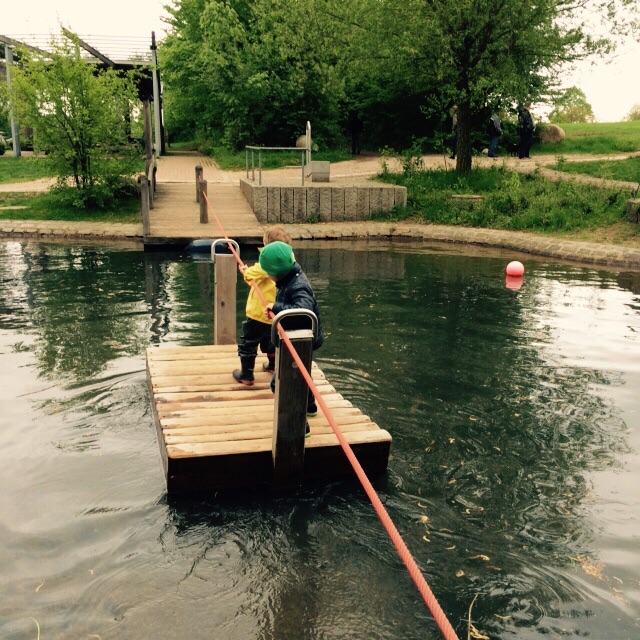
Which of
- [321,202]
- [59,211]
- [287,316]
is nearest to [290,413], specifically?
[287,316]

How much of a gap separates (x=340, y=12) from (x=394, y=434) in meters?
21.2

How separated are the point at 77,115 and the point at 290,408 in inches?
638

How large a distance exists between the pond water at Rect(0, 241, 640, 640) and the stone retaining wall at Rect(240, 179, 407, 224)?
912cm

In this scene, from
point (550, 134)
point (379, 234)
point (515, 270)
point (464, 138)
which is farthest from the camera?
point (550, 134)

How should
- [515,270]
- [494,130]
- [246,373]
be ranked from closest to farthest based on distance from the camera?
1. [246,373]
2. [515,270]
3. [494,130]

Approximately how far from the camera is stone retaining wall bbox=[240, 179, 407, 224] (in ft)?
61.0

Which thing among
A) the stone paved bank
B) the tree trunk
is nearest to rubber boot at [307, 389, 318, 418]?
the stone paved bank

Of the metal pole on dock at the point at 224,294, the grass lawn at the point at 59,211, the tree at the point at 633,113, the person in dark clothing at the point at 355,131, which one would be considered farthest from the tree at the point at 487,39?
the tree at the point at 633,113

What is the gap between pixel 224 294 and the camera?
7.41 meters

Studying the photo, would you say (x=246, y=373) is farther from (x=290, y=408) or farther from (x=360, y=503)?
(x=360, y=503)

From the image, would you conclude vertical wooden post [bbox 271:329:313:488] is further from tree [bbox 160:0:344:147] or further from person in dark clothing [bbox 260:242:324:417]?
tree [bbox 160:0:344:147]

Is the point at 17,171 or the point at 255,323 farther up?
the point at 17,171

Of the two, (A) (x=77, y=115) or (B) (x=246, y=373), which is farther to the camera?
(A) (x=77, y=115)

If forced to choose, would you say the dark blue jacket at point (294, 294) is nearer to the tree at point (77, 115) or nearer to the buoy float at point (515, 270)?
the buoy float at point (515, 270)
